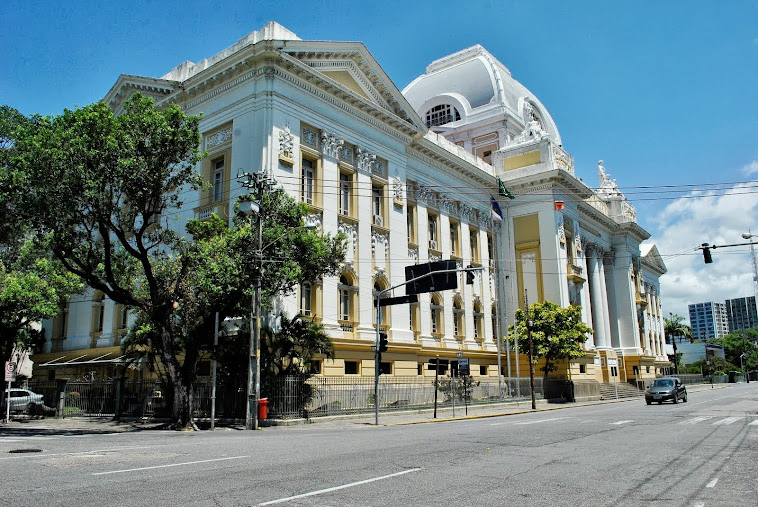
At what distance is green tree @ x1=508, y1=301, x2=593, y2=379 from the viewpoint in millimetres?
38250

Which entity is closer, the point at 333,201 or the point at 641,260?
the point at 333,201

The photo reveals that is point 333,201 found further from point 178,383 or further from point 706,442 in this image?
point 706,442

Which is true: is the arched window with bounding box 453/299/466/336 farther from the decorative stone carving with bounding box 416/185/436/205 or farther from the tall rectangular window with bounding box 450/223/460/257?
the decorative stone carving with bounding box 416/185/436/205

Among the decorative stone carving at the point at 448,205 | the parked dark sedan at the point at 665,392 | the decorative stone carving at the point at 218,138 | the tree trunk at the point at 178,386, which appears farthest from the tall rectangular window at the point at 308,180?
the parked dark sedan at the point at 665,392

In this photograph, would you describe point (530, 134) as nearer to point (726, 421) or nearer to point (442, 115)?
point (442, 115)

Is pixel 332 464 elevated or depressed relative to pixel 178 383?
depressed

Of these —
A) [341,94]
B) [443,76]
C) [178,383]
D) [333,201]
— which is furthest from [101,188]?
[443,76]

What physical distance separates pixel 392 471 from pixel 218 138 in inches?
891

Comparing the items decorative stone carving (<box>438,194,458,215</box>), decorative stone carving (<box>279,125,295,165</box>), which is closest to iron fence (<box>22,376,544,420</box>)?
Answer: decorative stone carving (<box>279,125,295,165</box>)

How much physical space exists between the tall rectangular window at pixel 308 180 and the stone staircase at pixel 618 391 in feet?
85.4

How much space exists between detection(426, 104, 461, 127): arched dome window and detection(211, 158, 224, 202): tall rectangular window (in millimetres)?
29361

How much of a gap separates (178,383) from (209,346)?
2573 millimetres

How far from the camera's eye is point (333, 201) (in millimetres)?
28531

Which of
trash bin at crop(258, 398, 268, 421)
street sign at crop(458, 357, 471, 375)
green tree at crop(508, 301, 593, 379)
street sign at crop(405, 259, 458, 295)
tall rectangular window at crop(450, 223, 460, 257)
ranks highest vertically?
tall rectangular window at crop(450, 223, 460, 257)
